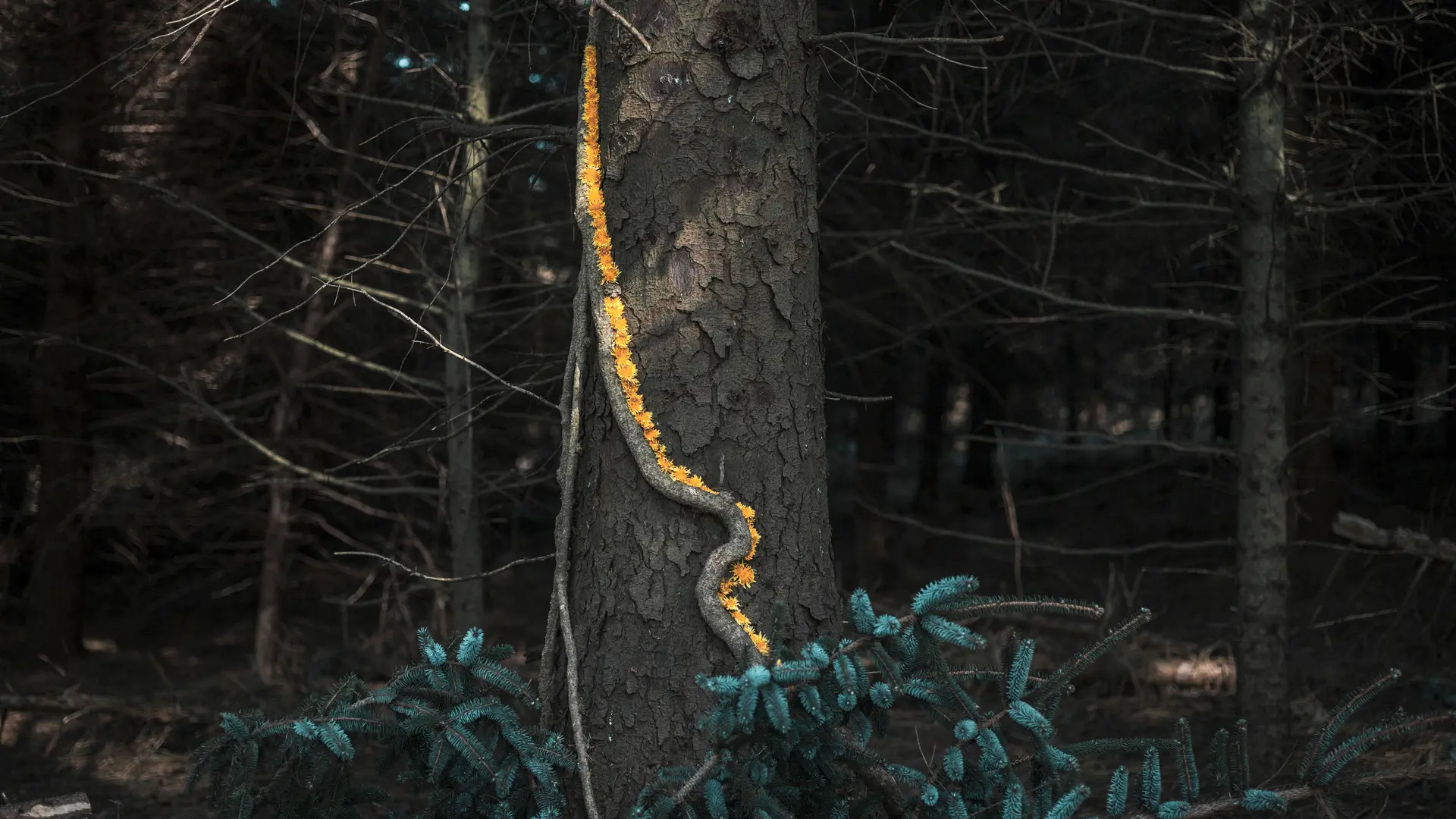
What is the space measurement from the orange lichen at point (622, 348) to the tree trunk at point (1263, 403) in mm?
3406

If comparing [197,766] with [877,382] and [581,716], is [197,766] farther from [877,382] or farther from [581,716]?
[877,382]

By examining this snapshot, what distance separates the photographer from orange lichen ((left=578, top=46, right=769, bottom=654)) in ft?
10.4

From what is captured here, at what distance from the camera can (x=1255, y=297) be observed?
560cm

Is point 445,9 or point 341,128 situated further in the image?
point 341,128

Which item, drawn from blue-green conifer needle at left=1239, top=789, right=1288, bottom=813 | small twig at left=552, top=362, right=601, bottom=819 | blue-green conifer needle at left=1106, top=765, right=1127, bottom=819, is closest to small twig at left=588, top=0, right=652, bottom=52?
small twig at left=552, top=362, right=601, bottom=819

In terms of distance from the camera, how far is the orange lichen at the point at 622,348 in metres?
3.16

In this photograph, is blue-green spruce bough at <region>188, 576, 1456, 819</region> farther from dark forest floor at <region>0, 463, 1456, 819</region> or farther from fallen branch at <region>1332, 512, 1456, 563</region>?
dark forest floor at <region>0, 463, 1456, 819</region>

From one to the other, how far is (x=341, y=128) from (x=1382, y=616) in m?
7.72

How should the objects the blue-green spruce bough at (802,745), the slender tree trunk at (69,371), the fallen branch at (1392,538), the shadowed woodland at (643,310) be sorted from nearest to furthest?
1. the blue-green spruce bough at (802,745)
2. the shadowed woodland at (643,310)
3. the fallen branch at (1392,538)
4. the slender tree trunk at (69,371)

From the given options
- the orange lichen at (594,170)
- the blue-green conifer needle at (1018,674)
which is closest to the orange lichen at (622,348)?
the orange lichen at (594,170)

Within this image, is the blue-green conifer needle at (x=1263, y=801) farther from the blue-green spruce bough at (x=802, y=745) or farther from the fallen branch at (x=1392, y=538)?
the fallen branch at (x=1392, y=538)

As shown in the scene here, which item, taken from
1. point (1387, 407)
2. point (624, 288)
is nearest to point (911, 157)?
point (1387, 407)

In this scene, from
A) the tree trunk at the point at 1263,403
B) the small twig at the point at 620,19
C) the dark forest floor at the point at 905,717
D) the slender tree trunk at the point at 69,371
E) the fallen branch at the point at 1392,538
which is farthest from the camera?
the slender tree trunk at the point at 69,371

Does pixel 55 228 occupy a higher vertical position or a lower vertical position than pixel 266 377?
higher
